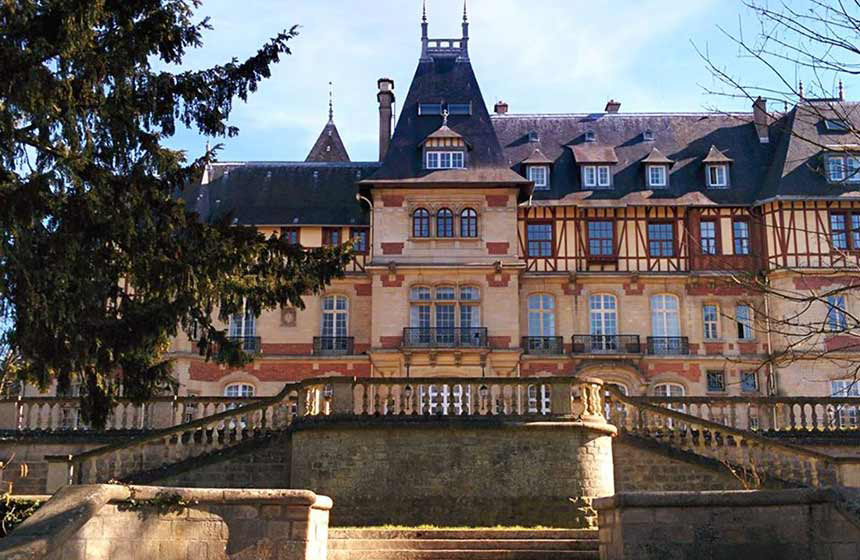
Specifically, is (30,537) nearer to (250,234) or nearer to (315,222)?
(250,234)

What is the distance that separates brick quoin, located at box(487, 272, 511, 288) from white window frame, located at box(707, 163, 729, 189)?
7.50 metres

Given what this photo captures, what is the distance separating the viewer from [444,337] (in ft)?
97.0

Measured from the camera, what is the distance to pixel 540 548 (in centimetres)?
1225

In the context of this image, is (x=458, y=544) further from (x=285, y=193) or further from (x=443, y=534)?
(x=285, y=193)

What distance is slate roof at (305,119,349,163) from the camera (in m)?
39.7

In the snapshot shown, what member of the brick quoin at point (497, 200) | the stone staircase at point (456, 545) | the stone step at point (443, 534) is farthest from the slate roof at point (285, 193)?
the stone staircase at point (456, 545)

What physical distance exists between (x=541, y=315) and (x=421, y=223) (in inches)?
181

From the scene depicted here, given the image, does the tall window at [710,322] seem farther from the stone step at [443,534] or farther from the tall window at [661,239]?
the stone step at [443,534]

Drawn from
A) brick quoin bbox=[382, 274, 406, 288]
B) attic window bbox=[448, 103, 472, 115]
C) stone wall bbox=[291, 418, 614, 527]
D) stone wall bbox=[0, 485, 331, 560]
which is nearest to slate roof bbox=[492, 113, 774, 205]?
attic window bbox=[448, 103, 472, 115]

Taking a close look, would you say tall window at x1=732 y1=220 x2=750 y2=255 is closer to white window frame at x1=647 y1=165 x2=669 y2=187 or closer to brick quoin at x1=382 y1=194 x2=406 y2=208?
white window frame at x1=647 y1=165 x2=669 y2=187

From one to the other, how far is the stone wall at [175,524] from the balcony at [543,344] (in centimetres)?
2075

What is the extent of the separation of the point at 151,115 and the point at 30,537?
6.03 meters

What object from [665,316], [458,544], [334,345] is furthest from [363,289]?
[458,544]

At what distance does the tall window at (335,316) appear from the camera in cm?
3133
